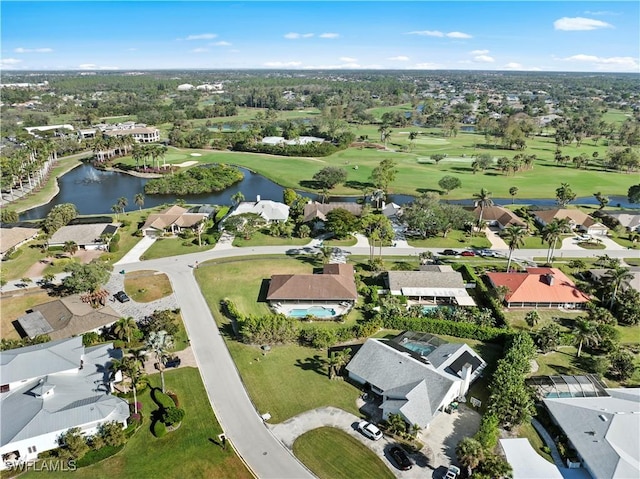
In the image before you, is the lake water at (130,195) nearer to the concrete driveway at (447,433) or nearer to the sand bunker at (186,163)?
the sand bunker at (186,163)

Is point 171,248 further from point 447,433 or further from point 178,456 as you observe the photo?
point 447,433

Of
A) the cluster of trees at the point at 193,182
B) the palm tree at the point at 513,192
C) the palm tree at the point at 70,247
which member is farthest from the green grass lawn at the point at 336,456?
the cluster of trees at the point at 193,182

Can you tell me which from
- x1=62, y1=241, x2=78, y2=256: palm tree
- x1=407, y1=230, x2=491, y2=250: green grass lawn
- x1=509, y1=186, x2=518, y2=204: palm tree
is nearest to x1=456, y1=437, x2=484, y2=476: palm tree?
x1=407, y1=230, x2=491, y2=250: green grass lawn

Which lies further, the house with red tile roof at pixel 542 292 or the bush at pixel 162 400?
the house with red tile roof at pixel 542 292

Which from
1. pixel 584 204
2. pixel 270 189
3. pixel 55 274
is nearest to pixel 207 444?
pixel 55 274

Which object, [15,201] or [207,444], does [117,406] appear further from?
[15,201]

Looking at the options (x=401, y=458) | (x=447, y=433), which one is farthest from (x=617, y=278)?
(x=401, y=458)
